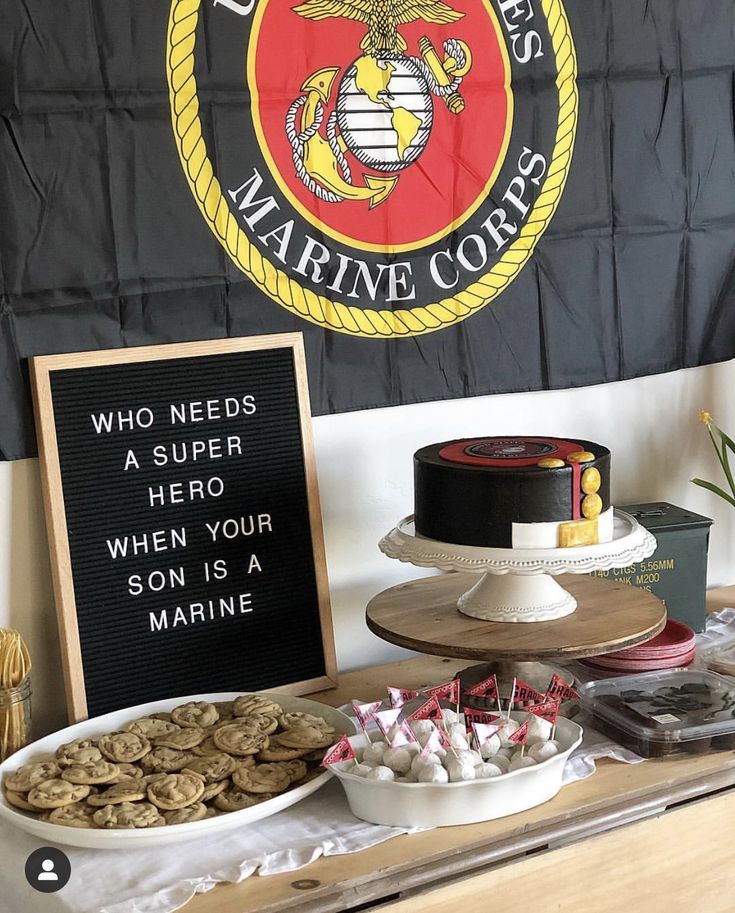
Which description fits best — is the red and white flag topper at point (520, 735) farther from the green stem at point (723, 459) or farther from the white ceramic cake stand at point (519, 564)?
the green stem at point (723, 459)

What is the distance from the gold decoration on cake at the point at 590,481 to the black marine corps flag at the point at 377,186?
46cm

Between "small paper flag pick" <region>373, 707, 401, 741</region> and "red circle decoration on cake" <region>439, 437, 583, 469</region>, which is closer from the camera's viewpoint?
"small paper flag pick" <region>373, 707, 401, 741</region>

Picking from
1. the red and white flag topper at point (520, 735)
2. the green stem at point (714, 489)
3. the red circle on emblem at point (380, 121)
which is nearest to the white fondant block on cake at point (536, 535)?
the red and white flag topper at point (520, 735)

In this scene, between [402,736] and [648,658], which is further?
[648,658]

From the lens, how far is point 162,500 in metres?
1.63

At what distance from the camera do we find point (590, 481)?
146 centimetres

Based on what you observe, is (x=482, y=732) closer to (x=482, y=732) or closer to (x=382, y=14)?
(x=482, y=732)

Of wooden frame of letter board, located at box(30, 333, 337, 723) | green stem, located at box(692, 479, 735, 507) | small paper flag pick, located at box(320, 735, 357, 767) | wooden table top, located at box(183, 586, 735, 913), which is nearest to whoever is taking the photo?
wooden table top, located at box(183, 586, 735, 913)

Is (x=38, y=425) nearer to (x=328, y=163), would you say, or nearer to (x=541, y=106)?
(x=328, y=163)

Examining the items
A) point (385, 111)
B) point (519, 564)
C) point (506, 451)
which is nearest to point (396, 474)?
point (506, 451)

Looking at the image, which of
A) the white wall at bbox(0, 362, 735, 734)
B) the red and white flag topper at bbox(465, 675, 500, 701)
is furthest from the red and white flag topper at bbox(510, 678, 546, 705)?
the white wall at bbox(0, 362, 735, 734)

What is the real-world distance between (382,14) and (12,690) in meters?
1.13

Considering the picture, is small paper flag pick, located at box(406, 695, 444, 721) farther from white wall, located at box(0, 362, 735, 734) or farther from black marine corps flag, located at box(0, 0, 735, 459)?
black marine corps flag, located at box(0, 0, 735, 459)

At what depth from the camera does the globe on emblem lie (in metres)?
1.72
